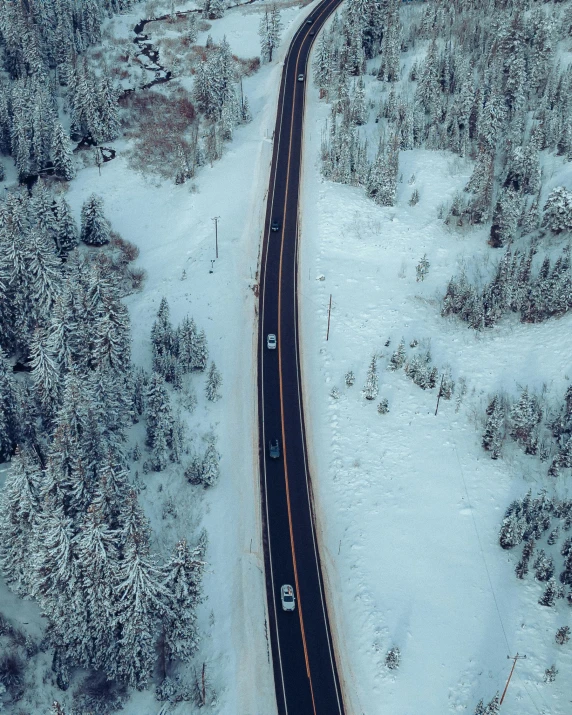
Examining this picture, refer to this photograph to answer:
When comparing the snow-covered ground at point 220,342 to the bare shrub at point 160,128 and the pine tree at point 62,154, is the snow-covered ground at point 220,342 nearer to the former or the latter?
the pine tree at point 62,154

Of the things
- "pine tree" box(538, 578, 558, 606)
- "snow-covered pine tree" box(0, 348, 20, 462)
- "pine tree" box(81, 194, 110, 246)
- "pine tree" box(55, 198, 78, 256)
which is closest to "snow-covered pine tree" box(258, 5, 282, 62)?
"pine tree" box(81, 194, 110, 246)

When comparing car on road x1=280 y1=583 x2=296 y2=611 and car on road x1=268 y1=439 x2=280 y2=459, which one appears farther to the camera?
car on road x1=268 y1=439 x2=280 y2=459

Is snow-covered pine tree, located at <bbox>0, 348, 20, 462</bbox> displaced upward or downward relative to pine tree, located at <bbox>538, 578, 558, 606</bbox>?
upward

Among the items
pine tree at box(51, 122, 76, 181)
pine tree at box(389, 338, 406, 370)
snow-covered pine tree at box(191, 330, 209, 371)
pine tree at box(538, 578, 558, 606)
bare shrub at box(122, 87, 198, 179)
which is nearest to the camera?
pine tree at box(538, 578, 558, 606)

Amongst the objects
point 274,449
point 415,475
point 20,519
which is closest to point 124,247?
point 274,449

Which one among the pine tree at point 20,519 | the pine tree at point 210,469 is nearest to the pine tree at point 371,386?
the pine tree at point 210,469

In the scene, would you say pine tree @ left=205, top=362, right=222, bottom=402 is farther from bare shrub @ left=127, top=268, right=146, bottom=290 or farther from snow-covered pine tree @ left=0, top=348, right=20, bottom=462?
bare shrub @ left=127, top=268, right=146, bottom=290
